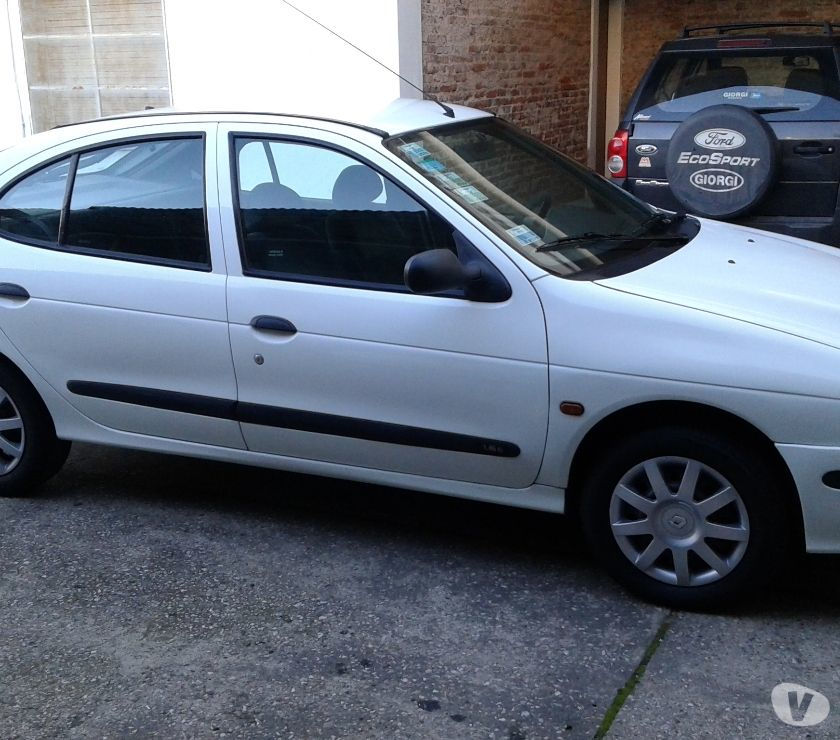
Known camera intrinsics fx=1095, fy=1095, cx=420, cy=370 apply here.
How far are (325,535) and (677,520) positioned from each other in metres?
1.49

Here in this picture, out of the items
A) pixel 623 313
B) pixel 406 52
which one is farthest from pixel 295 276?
pixel 406 52

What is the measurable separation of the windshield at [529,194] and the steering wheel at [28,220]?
5.01 feet

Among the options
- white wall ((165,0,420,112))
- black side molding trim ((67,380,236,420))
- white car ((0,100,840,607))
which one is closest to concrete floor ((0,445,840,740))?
white car ((0,100,840,607))

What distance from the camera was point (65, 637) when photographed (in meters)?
3.71

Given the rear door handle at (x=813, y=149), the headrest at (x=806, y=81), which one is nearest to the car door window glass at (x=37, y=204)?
the rear door handle at (x=813, y=149)

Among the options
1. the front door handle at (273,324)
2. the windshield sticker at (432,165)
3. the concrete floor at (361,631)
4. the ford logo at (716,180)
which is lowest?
the concrete floor at (361,631)

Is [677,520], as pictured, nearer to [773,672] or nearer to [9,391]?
[773,672]

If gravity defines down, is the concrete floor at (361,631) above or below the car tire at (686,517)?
below

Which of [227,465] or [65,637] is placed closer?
[65,637]

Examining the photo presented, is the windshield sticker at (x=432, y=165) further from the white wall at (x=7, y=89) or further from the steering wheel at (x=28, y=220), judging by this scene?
the white wall at (x=7, y=89)

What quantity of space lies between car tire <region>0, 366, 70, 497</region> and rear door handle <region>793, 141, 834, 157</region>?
470cm

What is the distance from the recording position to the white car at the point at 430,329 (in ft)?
11.5

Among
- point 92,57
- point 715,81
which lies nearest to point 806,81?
point 715,81

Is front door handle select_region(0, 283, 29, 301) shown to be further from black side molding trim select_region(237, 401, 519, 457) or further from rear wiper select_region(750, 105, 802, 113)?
rear wiper select_region(750, 105, 802, 113)
